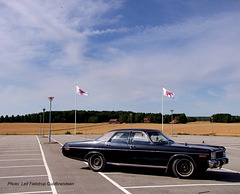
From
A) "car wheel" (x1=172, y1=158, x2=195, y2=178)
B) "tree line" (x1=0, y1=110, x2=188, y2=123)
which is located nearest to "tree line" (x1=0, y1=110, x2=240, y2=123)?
"tree line" (x1=0, y1=110, x2=188, y2=123)

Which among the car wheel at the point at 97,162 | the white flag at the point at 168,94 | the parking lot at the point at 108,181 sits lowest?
the parking lot at the point at 108,181

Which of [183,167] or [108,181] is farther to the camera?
[183,167]

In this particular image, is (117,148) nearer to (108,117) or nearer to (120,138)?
(120,138)

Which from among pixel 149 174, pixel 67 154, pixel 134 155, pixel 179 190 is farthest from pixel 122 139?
pixel 179 190

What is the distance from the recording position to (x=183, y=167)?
799 cm

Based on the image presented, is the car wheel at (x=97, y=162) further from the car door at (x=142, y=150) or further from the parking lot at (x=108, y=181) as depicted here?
the car door at (x=142, y=150)

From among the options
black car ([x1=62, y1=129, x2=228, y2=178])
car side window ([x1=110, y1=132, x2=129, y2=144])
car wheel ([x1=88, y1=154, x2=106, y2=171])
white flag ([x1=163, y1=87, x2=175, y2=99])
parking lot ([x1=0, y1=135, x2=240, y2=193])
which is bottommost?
parking lot ([x1=0, y1=135, x2=240, y2=193])

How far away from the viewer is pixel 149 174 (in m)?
8.71

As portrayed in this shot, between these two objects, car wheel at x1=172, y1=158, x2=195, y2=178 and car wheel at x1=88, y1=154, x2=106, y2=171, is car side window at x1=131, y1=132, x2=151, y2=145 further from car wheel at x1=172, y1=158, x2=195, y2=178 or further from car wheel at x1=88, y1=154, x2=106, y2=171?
car wheel at x1=88, y1=154, x2=106, y2=171

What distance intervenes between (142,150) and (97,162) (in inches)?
68.4

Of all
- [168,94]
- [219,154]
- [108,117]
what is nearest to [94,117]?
[108,117]

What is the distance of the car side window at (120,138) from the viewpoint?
905cm

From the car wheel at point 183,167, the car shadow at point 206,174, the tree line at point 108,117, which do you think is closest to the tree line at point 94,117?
the tree line at point 108,117

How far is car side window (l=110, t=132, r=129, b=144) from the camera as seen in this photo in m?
9.05
